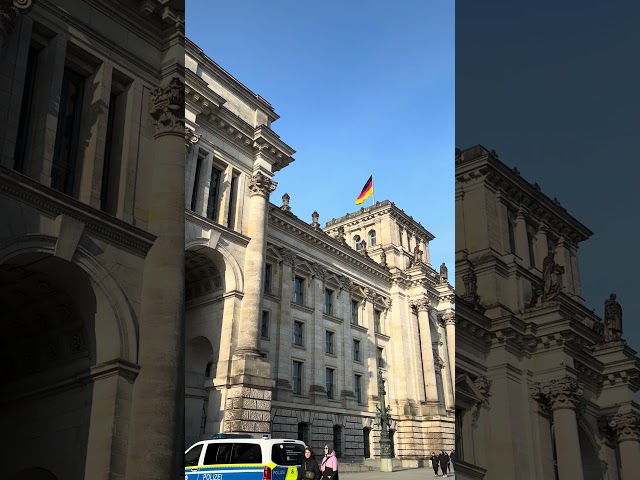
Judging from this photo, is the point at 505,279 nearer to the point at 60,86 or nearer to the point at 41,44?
the point at 60,86

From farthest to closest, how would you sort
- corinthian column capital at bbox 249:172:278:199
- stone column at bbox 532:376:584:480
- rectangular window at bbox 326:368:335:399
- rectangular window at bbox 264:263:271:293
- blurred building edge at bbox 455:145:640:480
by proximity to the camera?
rectangular window at bbox 326:368:335:399 → rectangular window at bbox 264:263:271:293 → corinthian column capital at bbox 249:172:278:199 → stone column at bbox 532:376:584:480 → blurred building edge at bbox 455:145:640:480

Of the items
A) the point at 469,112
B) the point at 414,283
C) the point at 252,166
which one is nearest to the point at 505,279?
the point at 469,112

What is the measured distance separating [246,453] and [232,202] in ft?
56.8

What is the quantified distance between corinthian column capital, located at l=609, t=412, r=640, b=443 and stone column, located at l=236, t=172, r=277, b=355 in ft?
71.5

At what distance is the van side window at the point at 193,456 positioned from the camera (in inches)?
653

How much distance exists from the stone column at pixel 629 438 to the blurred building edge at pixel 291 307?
67.2 feet

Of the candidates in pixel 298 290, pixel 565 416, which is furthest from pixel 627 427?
pixel 298 290

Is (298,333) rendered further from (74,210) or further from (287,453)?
(74,210)

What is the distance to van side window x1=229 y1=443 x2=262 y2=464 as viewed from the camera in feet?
53.0

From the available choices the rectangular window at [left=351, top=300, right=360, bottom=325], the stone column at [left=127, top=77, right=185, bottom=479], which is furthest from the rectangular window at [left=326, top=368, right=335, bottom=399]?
the stone column at [left=127, top=77, right=185, bottom=479]

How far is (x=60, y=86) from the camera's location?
12.6 metres

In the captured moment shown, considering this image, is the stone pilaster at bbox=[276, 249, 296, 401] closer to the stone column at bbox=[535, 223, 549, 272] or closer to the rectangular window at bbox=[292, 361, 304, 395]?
the rectangular window at bbox=[292, 361, 304, 395]

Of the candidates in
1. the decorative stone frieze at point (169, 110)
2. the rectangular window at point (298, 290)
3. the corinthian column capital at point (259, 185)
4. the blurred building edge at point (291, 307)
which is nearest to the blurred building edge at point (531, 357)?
the decorative stone frieze at point (169, 110)

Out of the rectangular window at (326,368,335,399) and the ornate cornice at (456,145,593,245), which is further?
the rectangular window at (326,368,335,399)
